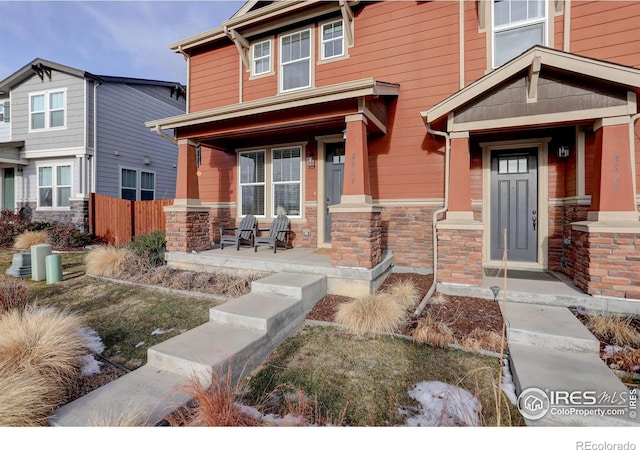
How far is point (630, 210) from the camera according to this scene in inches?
152

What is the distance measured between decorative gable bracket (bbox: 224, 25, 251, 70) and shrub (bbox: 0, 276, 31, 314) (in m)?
6.65

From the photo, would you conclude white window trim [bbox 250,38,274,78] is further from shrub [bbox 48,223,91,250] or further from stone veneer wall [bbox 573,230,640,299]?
shrub [bbox 48,223,91,250]

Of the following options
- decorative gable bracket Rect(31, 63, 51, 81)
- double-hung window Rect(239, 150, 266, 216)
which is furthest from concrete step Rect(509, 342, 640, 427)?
decorative gable bracket Rect(31, 63, 51, 81)

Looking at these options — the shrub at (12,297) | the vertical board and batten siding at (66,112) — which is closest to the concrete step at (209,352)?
the shrub at (12,297)

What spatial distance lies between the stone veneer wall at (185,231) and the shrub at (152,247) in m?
0.41

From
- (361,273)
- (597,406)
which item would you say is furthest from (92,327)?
(597,406)

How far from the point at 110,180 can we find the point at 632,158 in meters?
14.6

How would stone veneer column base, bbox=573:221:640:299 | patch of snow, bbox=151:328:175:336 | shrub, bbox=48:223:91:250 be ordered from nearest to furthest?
patch of snow, bbox=151:328:175:336, stone veneer column base, bbox=573:221:640:299, shrub, bbox=48:223:91:250

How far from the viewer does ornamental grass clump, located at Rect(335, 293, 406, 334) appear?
11.5 feet

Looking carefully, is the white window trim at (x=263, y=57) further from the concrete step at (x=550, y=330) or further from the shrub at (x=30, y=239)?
the shrub at (x=30, y=239)

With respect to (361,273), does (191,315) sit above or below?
below

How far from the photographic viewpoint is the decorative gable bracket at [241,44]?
24.7ft
